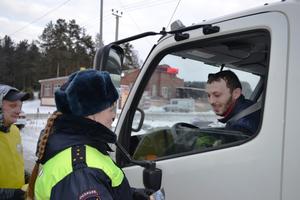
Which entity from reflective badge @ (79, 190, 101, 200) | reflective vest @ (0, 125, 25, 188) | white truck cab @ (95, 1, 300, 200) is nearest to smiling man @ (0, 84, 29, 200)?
reflective vest @ (0, 125, 25, 188)

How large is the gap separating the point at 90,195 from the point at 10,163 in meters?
2.01

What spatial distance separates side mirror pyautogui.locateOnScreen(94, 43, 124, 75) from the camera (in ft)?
8.02

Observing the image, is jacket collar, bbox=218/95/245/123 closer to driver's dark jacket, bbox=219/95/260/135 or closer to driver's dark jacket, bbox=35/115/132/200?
driver's dark jacket, bbox=219/95/260/135

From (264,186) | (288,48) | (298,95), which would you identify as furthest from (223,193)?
(288,48)

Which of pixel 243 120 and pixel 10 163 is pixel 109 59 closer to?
pixel 243 120

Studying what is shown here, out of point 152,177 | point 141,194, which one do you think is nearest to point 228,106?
point 152,177

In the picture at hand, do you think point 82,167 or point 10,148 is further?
point 10,148

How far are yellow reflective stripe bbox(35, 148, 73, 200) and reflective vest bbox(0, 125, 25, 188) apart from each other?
171 cm

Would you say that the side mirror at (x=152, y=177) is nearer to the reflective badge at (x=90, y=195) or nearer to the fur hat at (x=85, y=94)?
the fur hat at (x=85, y=94)

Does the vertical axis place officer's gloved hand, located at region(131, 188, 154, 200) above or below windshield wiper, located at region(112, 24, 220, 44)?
below

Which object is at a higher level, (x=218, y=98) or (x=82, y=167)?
(x=218, y=98)

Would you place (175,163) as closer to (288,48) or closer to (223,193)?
(223,193)

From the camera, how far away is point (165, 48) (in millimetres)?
2471

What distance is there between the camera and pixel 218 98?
249 centimetres
